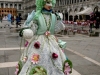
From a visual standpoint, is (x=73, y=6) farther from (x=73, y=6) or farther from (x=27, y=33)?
(x=27, y=33)

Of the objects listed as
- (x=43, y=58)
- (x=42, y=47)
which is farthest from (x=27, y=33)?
(x=43, y=58)

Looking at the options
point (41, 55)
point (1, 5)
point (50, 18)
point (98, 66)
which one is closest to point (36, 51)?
point (41, 55)

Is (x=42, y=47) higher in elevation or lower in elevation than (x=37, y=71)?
higher

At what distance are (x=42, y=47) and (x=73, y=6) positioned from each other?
152 ft

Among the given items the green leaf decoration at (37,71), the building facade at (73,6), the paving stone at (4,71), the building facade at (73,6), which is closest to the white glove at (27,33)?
the green leaf decoration at (37,71)

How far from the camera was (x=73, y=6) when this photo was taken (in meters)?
49.5

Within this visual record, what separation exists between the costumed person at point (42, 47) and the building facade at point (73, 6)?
29.7 metres

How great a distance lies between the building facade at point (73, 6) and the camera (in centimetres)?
3762

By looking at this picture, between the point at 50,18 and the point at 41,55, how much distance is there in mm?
794

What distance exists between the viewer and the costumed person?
4062 mm

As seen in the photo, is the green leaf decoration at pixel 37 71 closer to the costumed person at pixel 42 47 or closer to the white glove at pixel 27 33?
the costumed person at pixel 42 47

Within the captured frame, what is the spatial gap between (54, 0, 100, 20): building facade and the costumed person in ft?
97.3

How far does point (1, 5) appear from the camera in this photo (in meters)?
137

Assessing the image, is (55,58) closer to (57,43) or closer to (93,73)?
(57,43)
